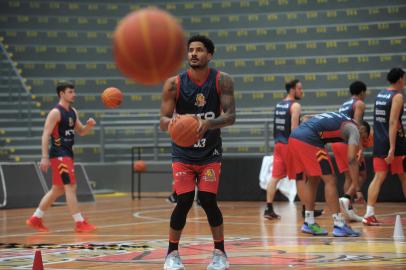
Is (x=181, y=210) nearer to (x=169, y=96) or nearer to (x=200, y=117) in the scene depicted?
(x=200, y=117)

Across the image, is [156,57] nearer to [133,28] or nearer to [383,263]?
[133,28]

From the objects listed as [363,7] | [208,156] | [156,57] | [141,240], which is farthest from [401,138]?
[363,7]

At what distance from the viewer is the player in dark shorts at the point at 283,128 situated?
1299 cm

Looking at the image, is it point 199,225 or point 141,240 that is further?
point 199,225

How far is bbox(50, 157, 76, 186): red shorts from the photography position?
38.2ft

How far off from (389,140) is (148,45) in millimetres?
6087

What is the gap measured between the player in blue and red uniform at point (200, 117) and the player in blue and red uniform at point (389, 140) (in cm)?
445

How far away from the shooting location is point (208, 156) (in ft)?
23.5

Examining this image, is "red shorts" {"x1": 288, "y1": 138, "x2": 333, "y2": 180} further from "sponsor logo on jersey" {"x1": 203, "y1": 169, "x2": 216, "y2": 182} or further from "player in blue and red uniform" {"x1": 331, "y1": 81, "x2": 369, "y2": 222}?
"sponsor logo on jersey" {"x1": 203, "y1": 169, "x2": 216, "y2": 182}

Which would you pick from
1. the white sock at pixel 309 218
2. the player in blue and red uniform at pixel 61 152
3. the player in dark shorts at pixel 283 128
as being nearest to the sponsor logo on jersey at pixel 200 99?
the white sock at pixel 309 218

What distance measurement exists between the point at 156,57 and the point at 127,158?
1735 cm

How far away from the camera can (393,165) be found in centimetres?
1117

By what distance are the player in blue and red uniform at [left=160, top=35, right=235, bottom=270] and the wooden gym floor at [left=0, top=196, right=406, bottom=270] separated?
47 centimetres

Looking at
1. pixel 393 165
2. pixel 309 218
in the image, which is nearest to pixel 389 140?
pixel 393 165
